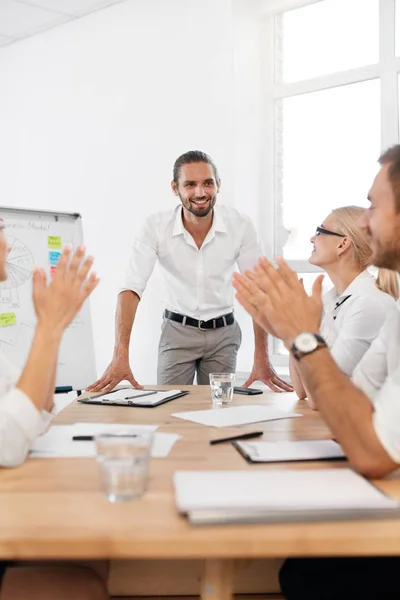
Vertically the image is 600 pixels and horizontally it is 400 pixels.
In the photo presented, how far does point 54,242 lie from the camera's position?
12.4ft

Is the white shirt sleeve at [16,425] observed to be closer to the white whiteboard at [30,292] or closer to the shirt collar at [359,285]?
the shirt collar at [359,285]

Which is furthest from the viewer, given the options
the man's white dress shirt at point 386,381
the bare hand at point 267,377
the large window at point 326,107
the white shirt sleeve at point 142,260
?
the large window at point 326,107

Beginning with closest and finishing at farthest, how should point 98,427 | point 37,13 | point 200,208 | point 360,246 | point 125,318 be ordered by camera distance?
point 98,427
point 360,246
point 125,318
point 200,208
point 37,13

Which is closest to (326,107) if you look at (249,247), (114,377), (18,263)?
(249,247)

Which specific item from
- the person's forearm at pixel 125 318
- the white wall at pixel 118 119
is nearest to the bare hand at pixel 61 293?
the person's forearm at pixel 125 318

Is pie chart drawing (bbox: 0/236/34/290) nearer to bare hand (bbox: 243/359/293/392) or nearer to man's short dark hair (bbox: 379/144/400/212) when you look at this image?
bare hand (bbox: 243/359/293/392)

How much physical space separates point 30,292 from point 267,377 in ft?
4.94

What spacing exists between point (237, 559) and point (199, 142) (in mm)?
3216

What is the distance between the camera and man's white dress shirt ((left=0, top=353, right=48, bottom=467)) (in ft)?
3.95

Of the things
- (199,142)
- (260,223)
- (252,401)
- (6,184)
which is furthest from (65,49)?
(252,401)

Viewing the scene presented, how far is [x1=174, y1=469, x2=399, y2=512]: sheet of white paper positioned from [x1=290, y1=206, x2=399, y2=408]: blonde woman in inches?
36.4

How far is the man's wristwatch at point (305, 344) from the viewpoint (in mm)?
1297

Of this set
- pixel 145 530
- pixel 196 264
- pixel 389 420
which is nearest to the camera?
pixel 145 530

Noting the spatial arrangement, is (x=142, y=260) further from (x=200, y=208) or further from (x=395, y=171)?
(x=395, y=171)
